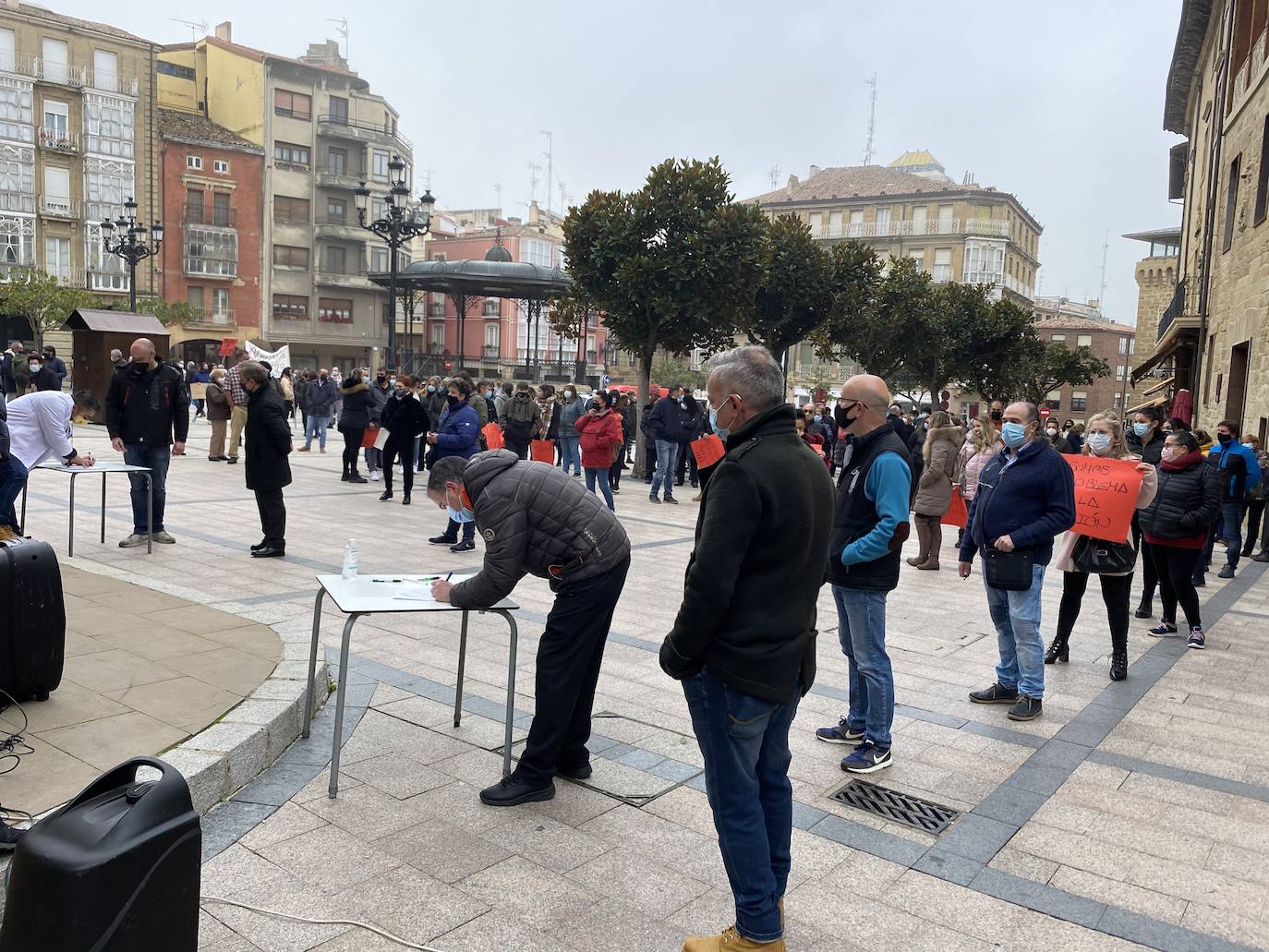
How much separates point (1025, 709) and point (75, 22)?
169 feet

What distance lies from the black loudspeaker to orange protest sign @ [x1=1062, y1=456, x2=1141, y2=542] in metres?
5.36

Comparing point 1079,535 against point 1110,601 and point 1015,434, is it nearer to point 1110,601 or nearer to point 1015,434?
point 1110,601

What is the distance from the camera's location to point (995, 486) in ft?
18.4

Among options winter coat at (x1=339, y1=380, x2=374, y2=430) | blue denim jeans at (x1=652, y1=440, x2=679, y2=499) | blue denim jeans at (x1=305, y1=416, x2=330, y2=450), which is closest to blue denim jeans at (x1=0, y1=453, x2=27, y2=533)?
winter coat at (x1=339, y1=380, x2=374, y2=430)

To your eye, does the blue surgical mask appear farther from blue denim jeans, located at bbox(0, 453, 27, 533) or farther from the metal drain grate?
A: blue denim jeans, located at bbox(0, 453, 27, 533)

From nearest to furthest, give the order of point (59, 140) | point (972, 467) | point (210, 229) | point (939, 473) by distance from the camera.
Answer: point (939, 473) → point (972, 467) → point (59, 140) → point (210, 229)

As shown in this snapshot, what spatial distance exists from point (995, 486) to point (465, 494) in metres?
3.18

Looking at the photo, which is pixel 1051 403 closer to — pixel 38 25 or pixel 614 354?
pixel 614 354

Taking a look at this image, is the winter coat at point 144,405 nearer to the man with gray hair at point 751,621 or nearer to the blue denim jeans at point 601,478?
the blue denim jeans at point 601,478

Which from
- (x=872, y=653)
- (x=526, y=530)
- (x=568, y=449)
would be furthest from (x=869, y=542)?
(x=568, y=449)

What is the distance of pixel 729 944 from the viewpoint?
2.90 metres

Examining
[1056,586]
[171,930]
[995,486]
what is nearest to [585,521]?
[171,930]

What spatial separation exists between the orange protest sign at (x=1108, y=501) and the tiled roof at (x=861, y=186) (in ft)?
219

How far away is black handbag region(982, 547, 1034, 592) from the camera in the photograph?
532 cm
